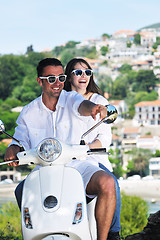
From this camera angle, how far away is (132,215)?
4648mm

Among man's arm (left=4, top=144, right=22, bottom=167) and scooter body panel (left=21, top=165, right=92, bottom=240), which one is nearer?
scooter body panel (left=21, top=165, right=92, bottom=240)

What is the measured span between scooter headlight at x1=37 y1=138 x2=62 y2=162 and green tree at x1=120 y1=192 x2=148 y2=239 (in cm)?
321

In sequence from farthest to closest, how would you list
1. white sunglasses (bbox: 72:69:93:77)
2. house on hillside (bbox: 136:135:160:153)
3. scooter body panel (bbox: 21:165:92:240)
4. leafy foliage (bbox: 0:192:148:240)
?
1. house on hillside (bbox: 136:135:160:153)
2. leafy foliage (bbox: 0:192:148:240)
3. white sunglasses (bbox: 72:69:93:77)
4. scooter body panel (bbox: 21:165:92:240)

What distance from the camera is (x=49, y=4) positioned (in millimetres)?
82375

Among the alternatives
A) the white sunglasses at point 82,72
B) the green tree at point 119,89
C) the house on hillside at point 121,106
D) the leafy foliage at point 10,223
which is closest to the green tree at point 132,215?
the leafy foliage at point 10,223

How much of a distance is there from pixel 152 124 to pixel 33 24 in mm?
37005

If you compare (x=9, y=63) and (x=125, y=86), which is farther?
(x=125, y=86)

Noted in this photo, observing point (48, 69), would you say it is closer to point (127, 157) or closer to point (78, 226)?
point (78, 226)

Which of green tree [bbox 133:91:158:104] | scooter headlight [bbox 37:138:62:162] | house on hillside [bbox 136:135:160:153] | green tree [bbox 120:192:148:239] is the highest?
scooter headlight [bbox 37:138:62:162]

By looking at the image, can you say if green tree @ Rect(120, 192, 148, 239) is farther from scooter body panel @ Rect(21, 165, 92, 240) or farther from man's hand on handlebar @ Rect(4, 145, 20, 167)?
scooter body panel @ Rect(21, 165, 92, 240)

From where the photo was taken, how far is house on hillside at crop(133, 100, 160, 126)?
1844 inches

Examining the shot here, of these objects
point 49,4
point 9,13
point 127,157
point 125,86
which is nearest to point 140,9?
point 49,4

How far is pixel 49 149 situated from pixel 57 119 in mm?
285

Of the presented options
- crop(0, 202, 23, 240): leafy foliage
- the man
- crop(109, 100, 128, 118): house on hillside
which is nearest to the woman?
the man
